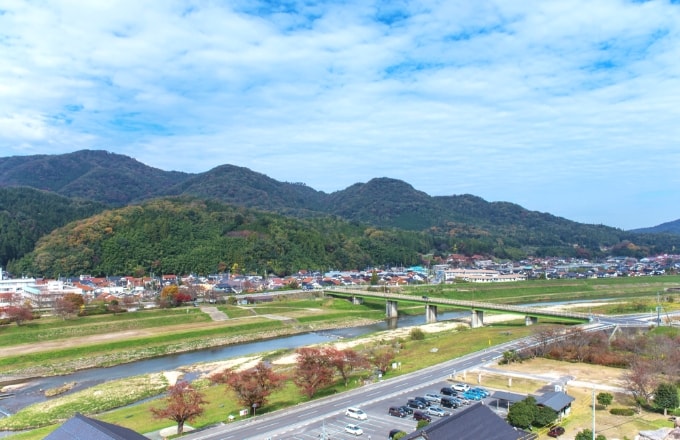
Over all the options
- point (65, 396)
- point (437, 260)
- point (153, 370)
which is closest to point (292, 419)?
point (65, 396)

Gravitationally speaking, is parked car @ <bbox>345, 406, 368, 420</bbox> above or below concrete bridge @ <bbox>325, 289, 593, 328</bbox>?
below

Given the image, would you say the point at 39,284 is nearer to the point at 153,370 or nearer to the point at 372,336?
the point at 153,370

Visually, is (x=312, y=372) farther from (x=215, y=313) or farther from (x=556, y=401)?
(x=215, y=313)

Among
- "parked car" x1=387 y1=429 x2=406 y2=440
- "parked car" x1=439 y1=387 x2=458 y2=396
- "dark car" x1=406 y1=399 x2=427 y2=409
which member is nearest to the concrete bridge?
"parked car" x1=439 y1=387 x2=458 y2=396

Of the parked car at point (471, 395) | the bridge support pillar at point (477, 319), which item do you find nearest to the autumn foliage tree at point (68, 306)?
the bridge support pillar at point (477, 319)

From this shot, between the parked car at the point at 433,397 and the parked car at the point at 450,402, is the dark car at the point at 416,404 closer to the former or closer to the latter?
the parked car at the point at 433,397

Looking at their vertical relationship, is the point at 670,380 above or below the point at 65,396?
above

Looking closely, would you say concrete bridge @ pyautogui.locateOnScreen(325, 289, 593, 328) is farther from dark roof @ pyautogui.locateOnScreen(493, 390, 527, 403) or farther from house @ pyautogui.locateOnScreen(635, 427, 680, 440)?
house @ pyautogui.locateOnScreen(635, 427, 680, 440)
